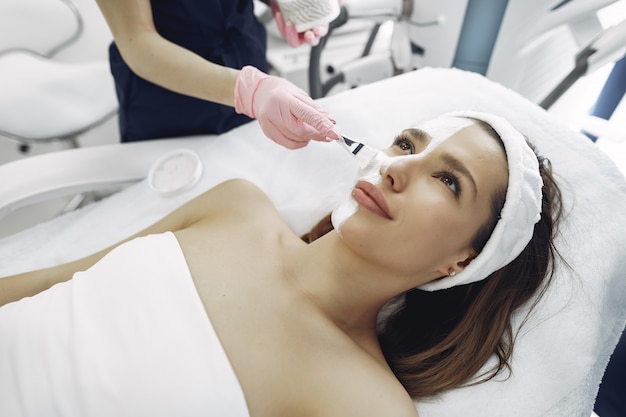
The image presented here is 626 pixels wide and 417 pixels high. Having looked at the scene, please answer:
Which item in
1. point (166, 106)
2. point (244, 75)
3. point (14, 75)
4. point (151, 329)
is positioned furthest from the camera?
point (14, 75)

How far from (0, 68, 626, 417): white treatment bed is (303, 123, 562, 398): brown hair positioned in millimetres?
31

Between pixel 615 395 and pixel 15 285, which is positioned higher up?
pixel 15 285

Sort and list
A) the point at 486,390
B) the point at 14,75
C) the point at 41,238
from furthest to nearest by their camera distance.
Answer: the point at 14,75 < the point at 41,238 < the point at 486,390

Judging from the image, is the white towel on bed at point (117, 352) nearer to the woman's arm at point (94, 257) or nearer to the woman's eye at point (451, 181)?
the woman's arm at point (94, 257)

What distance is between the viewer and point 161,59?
102 cm

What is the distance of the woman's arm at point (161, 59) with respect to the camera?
1.01 meters

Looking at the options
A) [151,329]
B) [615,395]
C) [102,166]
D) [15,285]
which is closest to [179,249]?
[151,329]

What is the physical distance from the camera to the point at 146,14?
104 centimetres

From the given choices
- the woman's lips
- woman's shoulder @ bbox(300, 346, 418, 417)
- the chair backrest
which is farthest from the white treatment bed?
the chair backrest

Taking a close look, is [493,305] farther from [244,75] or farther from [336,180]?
[244,75]

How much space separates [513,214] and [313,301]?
441 mm

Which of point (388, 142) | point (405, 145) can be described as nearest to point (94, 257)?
point (405, 145)

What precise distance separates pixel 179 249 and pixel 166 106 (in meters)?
0.59

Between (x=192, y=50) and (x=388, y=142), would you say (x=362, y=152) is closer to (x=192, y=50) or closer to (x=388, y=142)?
(x=388, y=142)
